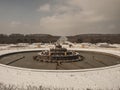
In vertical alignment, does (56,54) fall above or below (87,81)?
above

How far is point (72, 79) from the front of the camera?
405 inches

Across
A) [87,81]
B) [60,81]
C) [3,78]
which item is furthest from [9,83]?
[87,81]

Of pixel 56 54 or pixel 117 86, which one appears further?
pixel 56 54

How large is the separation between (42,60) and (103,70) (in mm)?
6687

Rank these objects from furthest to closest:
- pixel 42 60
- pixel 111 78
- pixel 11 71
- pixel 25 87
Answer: pixel 42 60
pixel 11 71
pixel 111 78
pixel 25 87

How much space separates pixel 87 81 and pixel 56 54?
6.94 m

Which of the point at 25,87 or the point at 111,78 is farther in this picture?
the point at 111,78

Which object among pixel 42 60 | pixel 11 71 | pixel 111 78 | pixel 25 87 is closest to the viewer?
pixel 25 87

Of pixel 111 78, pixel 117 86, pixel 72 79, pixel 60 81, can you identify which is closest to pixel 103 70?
pixel 111 78

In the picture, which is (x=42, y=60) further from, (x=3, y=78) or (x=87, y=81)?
(x=87, y=81)

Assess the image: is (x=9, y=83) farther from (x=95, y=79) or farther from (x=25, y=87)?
(x=95, y=79)

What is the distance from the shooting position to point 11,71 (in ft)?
37.7

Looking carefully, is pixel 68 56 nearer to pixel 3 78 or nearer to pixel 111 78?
pixel 111 78

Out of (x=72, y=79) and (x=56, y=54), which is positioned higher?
(x=56, y=54)
